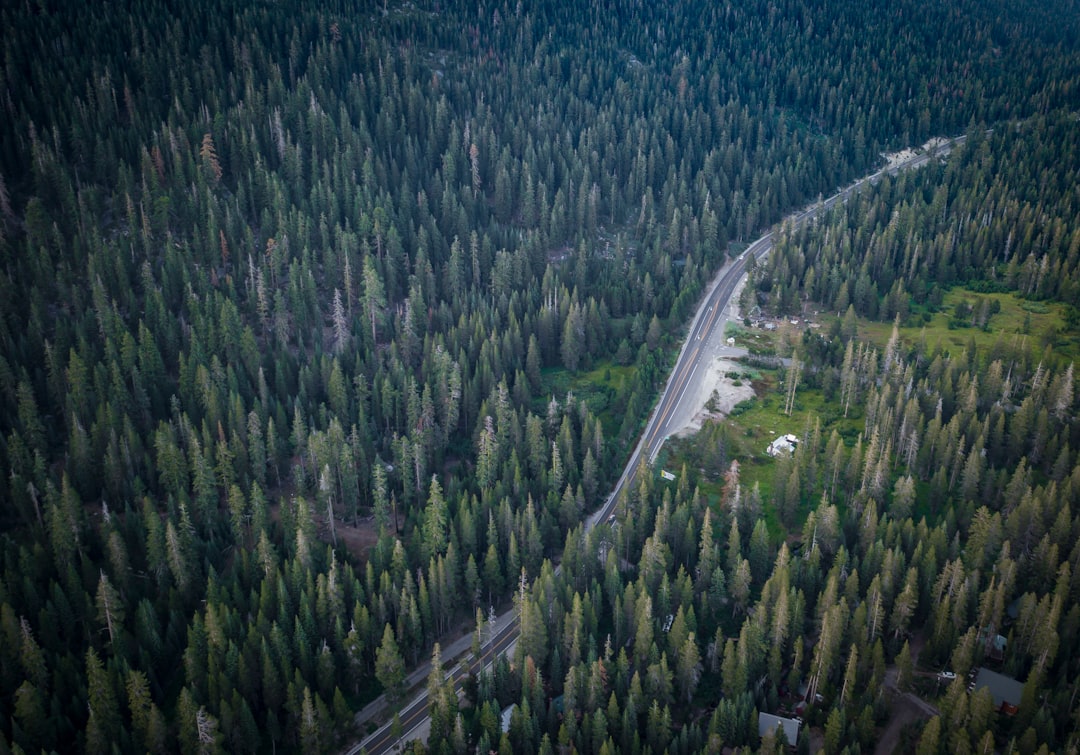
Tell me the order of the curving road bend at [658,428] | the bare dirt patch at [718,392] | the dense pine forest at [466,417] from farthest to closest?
the bare dirt patch at [718,392] → the curving road bend at [658,428] → the dense pine forest at [466,417]

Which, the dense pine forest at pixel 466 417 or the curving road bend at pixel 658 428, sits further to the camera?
the curving road bend at pixel 658 428

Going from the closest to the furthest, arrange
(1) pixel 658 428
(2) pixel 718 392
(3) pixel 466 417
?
(3) pixel 466 417 → (1) pixel 658 428 → (2) pixel 718 392

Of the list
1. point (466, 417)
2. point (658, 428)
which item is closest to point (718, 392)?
point (658, 428)

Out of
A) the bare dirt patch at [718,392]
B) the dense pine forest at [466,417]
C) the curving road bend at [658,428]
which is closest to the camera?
the dense pine forest at [466,417]

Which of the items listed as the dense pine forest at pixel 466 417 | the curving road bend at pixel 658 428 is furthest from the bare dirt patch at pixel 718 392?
the dense pine forest at pixel 466 417

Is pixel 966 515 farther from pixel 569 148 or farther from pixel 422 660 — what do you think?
pixel 569 148

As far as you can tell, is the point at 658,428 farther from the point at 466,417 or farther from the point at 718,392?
the point at 466,417

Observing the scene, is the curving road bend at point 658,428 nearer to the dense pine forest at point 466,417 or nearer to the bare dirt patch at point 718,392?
the bare dirt patch at point 718,392

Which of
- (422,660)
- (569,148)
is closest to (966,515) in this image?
(422,660)

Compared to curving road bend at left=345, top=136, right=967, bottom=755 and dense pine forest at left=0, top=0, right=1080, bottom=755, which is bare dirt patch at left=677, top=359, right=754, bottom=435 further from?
dense pine forest at left=0, top=0, right=1080, bottom=755
